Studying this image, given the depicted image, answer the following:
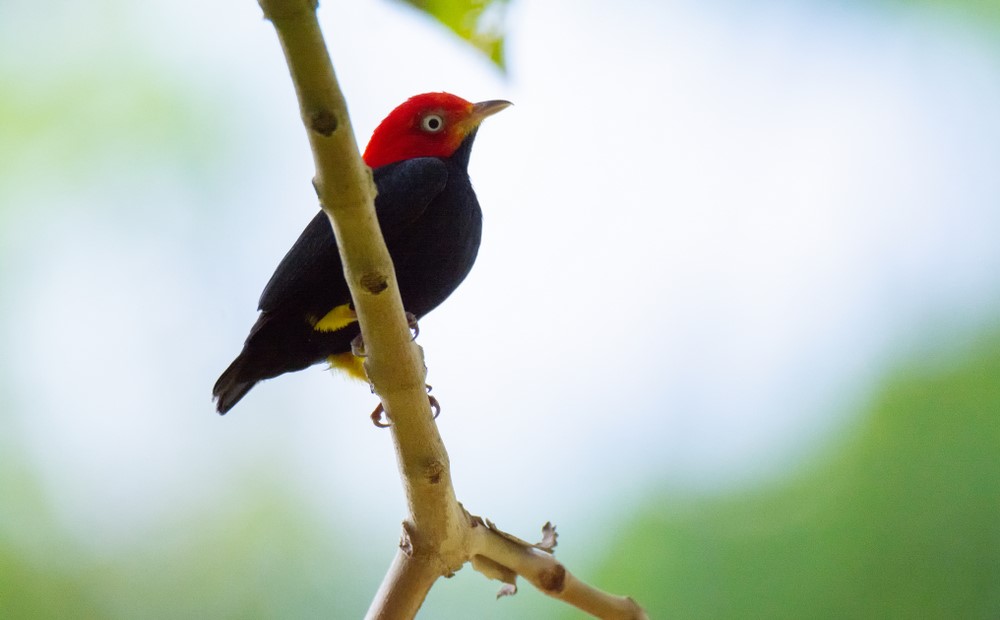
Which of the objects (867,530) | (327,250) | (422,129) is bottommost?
(327,250)

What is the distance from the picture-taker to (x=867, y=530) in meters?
6.59

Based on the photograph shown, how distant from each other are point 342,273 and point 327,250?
14 centimetres

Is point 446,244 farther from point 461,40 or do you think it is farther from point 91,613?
point 91,613

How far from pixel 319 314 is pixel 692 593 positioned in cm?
388

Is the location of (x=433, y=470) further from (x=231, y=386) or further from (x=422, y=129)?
(x=422, y=129)

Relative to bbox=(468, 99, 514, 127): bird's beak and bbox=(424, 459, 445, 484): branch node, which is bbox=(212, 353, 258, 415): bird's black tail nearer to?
bbox=(468, 99, 514, 127): bird's beak

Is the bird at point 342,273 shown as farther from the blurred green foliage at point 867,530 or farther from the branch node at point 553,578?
the blurred green foliage at point 867,530

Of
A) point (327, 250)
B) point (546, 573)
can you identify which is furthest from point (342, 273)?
point (546, 573)

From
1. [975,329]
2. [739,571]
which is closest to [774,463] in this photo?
[739,571]

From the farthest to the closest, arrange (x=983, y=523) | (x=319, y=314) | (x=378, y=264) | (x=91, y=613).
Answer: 1. (x=91, y=613)
2. (x=983, y=523)
3. (x=319, y=314)
4. (x=378, y=264)

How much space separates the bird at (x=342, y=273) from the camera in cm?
379

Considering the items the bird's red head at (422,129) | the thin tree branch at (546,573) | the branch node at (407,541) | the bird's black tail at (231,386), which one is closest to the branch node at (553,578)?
the thin tree branch at (546,573)

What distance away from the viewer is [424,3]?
1.43 metres

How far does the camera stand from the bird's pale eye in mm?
4594
